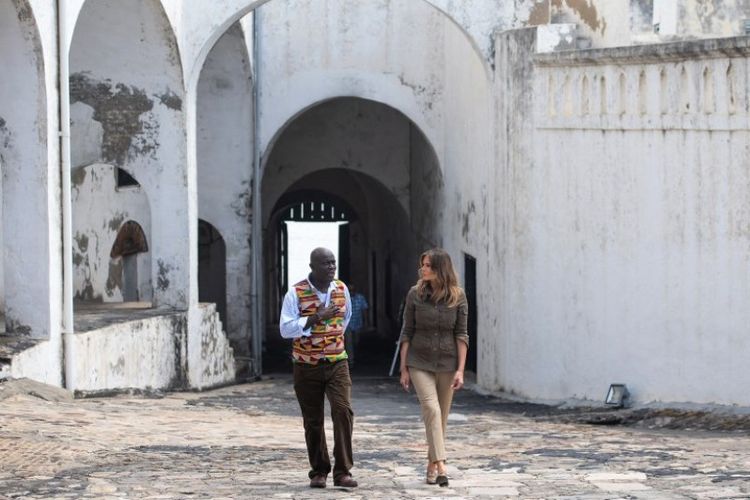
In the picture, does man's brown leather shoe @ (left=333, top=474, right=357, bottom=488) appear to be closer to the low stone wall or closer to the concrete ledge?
the concrete ledge

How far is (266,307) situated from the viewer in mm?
32031

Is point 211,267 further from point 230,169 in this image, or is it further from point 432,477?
point 432,477

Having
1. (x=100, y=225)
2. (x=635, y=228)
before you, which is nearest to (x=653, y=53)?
(x=635, y=228)

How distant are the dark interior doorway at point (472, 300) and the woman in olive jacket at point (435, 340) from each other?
10.2 m

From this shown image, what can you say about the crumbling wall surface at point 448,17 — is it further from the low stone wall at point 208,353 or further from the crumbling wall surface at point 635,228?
the low stone wall at point 208,353

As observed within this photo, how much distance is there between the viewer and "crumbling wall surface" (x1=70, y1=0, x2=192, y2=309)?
58.1 feet

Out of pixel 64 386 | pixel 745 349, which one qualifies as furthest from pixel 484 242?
pixel 64 386

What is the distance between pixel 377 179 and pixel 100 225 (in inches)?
216

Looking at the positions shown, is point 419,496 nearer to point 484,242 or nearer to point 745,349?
point 745,349

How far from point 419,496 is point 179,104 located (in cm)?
1005

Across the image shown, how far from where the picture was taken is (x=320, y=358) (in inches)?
347

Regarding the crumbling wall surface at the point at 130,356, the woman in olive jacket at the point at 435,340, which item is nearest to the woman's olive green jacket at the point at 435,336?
the woman in olive jacket at the point at 435,340

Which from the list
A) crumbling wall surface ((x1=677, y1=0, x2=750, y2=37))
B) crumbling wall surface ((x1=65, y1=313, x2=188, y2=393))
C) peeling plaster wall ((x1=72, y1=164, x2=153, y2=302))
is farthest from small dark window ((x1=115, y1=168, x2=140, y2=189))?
crumbling wall surface ((x1=677, y1=0, x2=750, y2=37))

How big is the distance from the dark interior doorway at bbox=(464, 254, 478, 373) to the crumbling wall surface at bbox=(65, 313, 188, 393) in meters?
3.83
